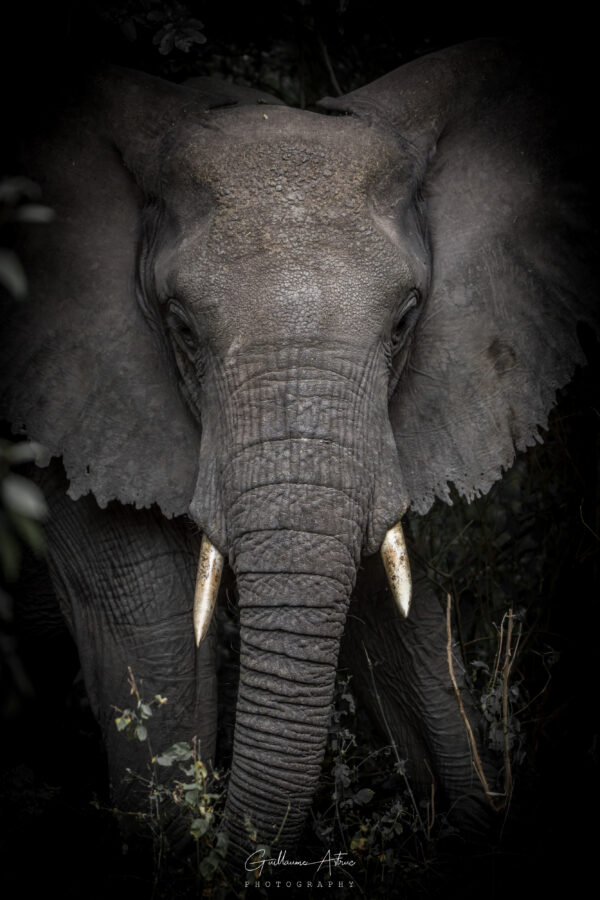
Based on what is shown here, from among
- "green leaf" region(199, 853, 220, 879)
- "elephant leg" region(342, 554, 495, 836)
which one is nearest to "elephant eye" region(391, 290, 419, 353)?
"elephant leg" region(342, 554, 495, 836)

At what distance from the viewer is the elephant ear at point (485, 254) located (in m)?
3.82

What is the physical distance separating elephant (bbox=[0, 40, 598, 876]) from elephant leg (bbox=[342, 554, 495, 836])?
0.04 ft

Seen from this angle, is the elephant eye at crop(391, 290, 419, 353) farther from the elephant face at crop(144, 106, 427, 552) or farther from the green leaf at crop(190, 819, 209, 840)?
the green leaf at crop(190, 819, 209, 840)

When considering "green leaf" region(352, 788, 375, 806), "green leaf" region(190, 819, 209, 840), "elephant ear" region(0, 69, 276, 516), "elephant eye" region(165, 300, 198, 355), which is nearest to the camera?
"green leaf" region(190, 819, 209, 840)

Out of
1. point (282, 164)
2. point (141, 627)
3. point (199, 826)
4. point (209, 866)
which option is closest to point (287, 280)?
point (282, 164)

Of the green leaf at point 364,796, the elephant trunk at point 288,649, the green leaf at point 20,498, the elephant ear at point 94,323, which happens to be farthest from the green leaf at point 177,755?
the green leaf at point 20,498

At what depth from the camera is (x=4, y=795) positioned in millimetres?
3982

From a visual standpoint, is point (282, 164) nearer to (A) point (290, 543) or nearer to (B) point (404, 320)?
(B) point (404, 320)

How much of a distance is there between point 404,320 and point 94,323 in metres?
1.18

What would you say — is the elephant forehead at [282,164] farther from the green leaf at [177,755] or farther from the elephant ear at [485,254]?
the green leaf at [177,755]

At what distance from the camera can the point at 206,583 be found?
3.41m

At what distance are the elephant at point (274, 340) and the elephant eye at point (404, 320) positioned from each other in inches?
0.4

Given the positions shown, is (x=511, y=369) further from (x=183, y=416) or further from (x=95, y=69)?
(x=95, y=69)

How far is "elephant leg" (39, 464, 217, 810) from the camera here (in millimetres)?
3916
